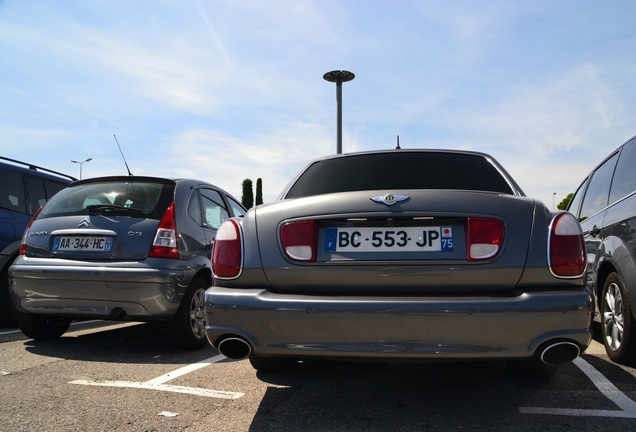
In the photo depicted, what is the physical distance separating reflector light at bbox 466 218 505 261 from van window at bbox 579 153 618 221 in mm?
2620

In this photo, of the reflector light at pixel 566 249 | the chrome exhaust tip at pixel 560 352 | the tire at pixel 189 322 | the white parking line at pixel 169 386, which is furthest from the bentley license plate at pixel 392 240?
the tire at pixel 189 322

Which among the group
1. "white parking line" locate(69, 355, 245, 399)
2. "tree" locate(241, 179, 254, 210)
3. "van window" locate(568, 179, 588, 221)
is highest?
"tree" locate(241, 179, 254, 210)

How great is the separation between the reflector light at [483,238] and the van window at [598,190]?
8.60 ft

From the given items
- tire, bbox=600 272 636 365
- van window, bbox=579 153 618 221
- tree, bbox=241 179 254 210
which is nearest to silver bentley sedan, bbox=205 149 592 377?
tire, bbox=600 272 636 365

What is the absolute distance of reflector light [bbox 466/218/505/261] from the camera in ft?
9.16

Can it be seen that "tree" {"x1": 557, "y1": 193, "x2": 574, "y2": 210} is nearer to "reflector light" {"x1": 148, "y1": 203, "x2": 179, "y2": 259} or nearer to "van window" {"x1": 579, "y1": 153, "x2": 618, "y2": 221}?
"van window" {"x1": 579, "y1": 153, "x2": 618, "y2": 221}

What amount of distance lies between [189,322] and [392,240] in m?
2.63

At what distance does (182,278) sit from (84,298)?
77cm

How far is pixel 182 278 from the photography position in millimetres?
4855

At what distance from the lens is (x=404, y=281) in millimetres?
2789

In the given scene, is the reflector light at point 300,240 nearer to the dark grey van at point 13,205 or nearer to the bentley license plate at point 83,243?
the bentley license plate at point 83,243

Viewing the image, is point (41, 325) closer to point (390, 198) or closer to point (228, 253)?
point (228, 253)

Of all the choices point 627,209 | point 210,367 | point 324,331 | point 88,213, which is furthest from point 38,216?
point 627,209

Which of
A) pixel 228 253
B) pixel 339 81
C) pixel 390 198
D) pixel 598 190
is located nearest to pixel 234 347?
pixel 228 253
